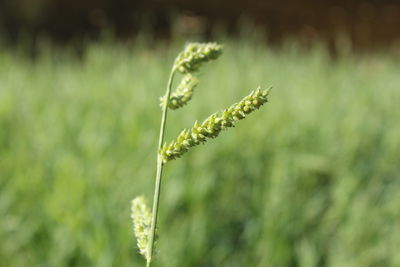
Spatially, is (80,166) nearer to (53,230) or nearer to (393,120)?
(53,230)

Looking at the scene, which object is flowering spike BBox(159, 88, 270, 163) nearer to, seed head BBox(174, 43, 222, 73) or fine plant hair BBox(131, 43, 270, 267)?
fine plant hair BBox(131, 43, 270, 267)

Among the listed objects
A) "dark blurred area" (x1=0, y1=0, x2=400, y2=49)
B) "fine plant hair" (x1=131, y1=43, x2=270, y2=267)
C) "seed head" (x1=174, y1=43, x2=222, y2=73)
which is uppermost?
"dark blurred area" (x1=0, y1=0, x2=400, y2=49)

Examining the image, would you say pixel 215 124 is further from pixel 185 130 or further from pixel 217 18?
pixel 217 18

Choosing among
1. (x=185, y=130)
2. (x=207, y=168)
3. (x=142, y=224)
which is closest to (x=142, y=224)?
(x=142, y=224)

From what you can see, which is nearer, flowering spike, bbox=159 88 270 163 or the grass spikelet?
flowering spike, bbox=159 88 270 163

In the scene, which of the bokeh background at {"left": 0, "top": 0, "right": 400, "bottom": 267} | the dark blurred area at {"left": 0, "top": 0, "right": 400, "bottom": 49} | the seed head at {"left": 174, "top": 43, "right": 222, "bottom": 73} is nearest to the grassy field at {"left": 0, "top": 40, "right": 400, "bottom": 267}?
the bokeh background at {"left": 0, "top": 0, "right": 400, "bottom": 267}

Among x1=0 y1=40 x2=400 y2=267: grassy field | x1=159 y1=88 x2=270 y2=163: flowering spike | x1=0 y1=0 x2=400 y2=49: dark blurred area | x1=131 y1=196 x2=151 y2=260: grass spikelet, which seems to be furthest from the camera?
x1=0 y1=0 x2=400 y2=49: dark blurred area
